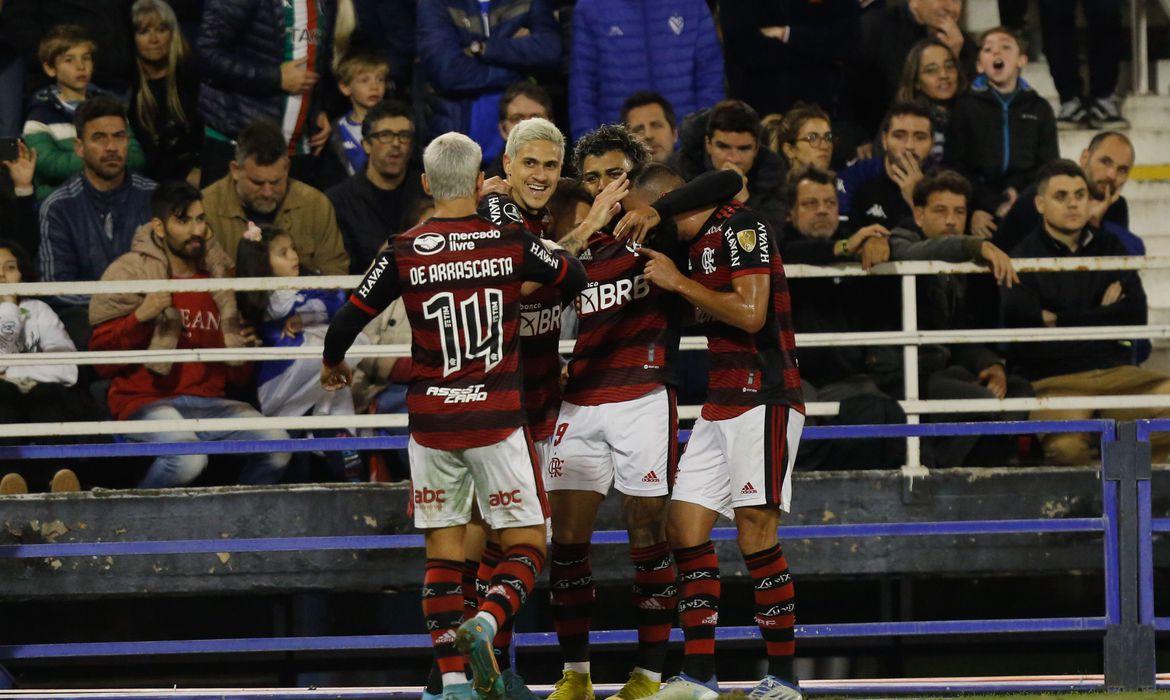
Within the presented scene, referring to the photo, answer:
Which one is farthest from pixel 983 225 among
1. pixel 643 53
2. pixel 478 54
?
pixel 478 54

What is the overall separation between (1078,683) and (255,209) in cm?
532

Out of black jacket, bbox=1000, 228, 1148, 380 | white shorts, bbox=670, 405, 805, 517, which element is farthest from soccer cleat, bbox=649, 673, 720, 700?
black jacket, bbox=1000, 228, 1148, 380

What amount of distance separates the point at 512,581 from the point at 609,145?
198 cm

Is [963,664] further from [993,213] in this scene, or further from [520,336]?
[520,336]

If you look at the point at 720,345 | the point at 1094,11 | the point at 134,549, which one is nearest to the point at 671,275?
the point at 720,345

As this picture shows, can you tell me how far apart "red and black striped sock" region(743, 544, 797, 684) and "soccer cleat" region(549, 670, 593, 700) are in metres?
0.80

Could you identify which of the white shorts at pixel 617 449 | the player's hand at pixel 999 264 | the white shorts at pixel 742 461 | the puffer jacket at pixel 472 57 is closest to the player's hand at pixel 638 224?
the white shorts at pixel 617 449

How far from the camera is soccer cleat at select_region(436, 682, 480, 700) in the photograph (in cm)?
643

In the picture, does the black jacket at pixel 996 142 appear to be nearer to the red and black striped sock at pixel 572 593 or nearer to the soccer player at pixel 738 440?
the soccer player at pixel 738 440

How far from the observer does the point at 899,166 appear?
1019cm

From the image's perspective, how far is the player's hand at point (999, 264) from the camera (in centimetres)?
895

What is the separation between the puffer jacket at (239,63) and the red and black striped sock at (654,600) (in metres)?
5.05

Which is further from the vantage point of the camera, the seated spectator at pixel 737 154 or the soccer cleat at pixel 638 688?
the seated spectator at pixel 737 154

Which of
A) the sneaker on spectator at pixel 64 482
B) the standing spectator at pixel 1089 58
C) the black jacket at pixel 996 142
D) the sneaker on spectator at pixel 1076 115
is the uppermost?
the standing spectator at pixel 1089 58
